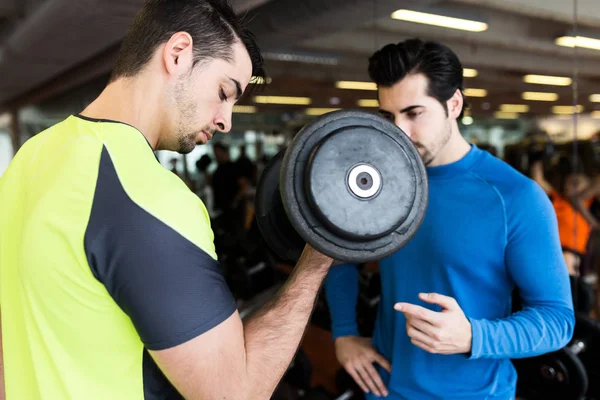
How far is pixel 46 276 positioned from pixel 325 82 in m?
3.01

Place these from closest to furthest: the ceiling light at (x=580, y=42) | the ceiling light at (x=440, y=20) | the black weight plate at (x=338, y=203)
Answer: the black weight plate at (x=338, y=203) → the ceiling light at (x=580, y=42) → the ceiling light at (x=440, y=20)

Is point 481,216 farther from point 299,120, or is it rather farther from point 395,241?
point 299,120

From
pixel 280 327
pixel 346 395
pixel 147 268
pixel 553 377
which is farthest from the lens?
pixel 346 395

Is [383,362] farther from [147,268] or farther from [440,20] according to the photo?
[440,20]

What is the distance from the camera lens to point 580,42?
1859mm

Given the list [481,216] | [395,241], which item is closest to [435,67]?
[481,216]

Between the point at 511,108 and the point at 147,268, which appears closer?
the point at 147,268

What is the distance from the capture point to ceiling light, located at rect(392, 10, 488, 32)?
7.32ft

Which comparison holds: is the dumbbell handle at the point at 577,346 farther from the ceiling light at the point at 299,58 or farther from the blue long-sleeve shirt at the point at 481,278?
the ceiling light at the point at 299,58

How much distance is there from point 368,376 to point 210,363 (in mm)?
594

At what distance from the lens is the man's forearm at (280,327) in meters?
0.66

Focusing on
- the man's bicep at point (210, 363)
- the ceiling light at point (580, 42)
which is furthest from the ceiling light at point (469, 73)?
the man's bicep at point (210, 363)

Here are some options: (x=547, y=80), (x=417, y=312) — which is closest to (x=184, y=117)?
(x=417, y=312)

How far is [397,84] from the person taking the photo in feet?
3.66
